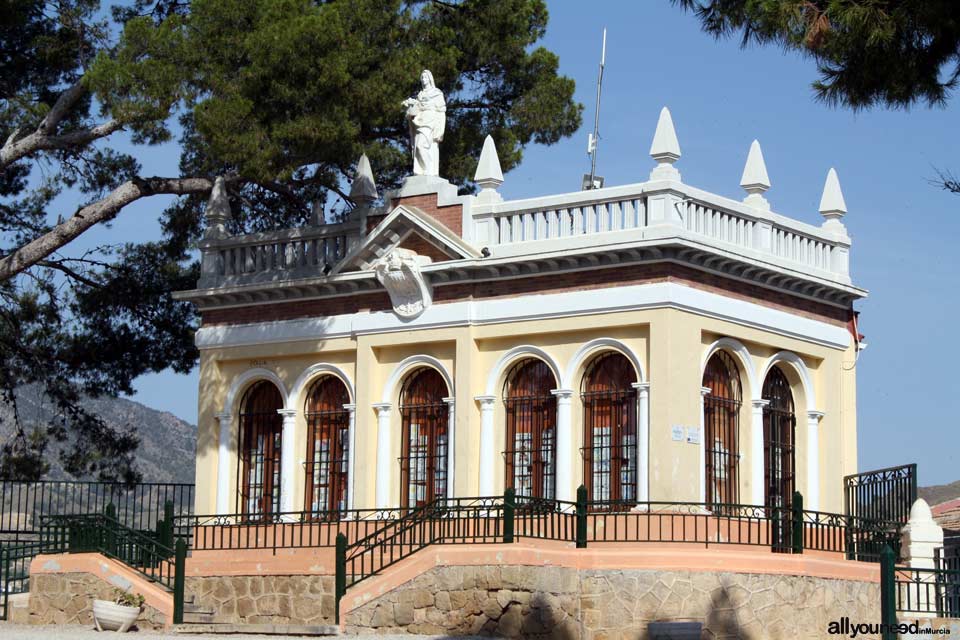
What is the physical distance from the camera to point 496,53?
3356 cm

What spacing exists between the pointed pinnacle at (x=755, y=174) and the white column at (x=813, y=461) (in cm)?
376

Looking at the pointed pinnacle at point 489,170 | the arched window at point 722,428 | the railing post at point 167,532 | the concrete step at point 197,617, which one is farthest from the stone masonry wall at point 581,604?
the pointed pinnacle at point 489,170

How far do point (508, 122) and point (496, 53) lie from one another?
1.56 meters

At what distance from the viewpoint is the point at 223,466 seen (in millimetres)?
31500

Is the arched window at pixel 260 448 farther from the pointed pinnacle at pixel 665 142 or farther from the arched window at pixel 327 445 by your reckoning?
the pointed pinnacle at pixel 665 142

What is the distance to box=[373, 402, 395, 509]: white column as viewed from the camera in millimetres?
29406

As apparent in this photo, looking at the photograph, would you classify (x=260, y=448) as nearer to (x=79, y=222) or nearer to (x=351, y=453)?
(x=351, y=453)

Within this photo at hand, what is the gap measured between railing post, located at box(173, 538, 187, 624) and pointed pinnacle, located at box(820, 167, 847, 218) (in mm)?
12200

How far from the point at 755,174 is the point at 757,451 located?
4547 millimetres

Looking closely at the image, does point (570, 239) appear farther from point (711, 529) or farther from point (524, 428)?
point (711, 529)

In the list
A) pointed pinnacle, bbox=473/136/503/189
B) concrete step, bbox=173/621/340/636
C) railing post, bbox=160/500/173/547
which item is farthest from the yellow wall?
concrete step, bbox=173/621/340/636

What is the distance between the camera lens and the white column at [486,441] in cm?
2848

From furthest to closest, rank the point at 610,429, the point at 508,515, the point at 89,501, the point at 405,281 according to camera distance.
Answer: the point at 89,501
the point at 405,281
the point at 610,429
the point at 508,515

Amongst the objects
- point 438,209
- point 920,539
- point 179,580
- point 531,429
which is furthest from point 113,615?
point 920,539
